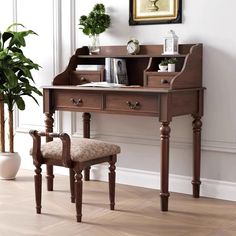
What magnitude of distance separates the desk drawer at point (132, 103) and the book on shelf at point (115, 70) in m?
0.38

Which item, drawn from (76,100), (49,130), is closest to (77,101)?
(76,100)

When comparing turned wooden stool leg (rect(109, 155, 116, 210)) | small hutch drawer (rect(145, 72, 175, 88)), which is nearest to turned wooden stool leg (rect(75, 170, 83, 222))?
turned wooden stool leg (rect(109, 155, 116, 210))

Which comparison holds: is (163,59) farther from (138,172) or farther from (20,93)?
(20,93)

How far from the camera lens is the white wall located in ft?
13.0

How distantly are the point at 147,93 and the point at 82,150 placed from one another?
1.93 feet

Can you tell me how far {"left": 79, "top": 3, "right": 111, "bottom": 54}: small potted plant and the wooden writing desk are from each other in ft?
0.44

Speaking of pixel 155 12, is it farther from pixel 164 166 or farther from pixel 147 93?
pixel 164 166

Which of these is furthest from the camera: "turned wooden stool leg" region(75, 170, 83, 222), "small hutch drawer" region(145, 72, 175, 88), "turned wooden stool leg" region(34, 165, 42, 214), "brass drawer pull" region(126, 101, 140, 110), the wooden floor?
"small hutch drawer" region(145, 72, 175, 88)

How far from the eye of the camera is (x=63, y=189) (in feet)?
14.0

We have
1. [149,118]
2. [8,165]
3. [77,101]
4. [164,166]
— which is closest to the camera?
[164,166]

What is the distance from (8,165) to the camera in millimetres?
4586

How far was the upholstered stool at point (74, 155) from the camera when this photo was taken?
133 inches

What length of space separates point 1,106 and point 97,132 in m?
0.83

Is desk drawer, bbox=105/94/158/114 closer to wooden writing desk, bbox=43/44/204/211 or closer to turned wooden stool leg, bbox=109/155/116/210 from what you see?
wooden writing desk, bbox=43/44/204/211
